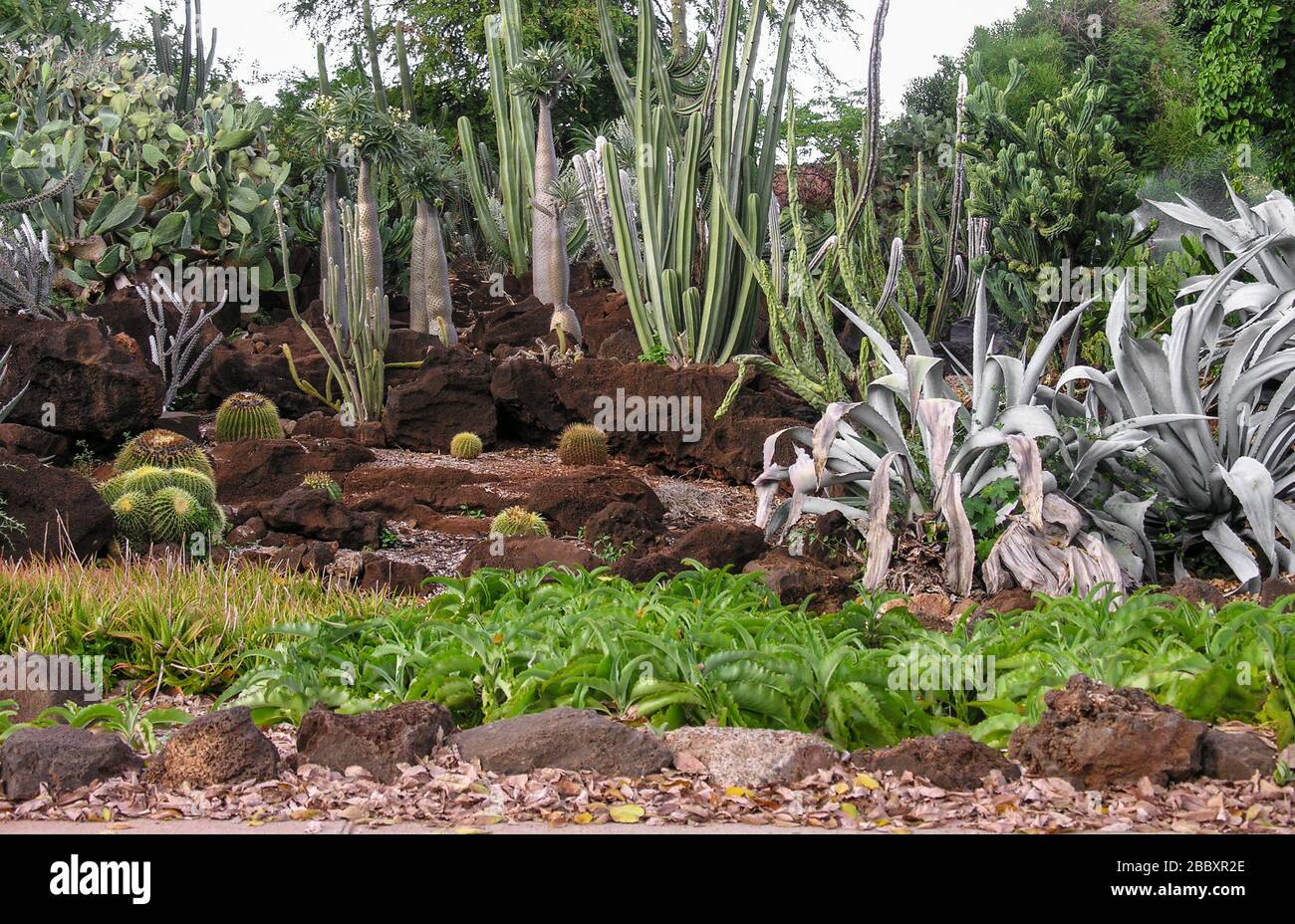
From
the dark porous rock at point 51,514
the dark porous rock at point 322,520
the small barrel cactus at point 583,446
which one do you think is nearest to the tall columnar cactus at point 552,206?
the small barrel cactus at point 583,446

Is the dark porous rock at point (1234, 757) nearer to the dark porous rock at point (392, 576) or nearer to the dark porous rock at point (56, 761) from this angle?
the dark porous rock at point (56, 761)

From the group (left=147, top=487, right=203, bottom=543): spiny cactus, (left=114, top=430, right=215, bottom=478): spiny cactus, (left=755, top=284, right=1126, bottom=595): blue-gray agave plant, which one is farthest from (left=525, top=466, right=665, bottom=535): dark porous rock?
(left=114, top=430, right=215, bottom=478): spiny cactus

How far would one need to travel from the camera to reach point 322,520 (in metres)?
6.87

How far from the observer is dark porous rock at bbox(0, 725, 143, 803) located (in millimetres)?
3332

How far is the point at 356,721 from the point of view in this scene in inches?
137

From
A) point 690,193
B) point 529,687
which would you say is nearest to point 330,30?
point 690,193

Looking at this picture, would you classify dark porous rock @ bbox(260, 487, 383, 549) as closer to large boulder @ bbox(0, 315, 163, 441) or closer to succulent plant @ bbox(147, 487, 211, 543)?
succulent plant @ bbox(147, 487, 211, 543)

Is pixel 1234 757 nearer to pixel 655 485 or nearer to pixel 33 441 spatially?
pixel 655 485

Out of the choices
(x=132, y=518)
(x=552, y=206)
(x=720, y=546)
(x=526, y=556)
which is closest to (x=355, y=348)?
(x=132, y=518)

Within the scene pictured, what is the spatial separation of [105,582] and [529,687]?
2.37m

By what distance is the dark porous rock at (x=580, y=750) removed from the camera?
3.34 meters

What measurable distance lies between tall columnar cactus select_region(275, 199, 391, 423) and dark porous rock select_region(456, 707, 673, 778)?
274 inches

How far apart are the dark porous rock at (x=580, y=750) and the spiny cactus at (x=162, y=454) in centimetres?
469

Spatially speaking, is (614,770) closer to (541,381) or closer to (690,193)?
(541,381)
